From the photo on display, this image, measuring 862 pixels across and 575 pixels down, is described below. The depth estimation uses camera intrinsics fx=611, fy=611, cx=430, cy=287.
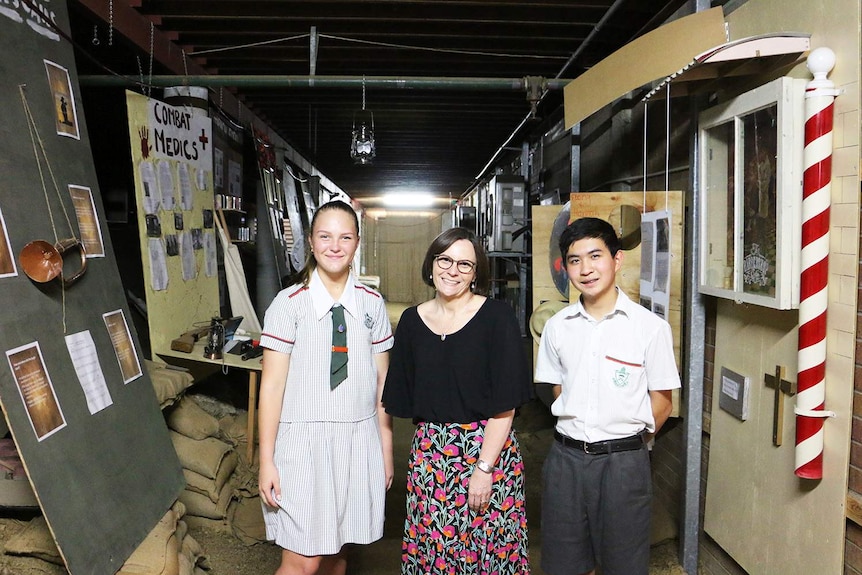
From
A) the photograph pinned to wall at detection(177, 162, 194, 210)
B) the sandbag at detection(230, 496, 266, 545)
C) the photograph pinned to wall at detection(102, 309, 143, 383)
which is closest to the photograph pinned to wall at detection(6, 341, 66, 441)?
the photograph pinned to wall at detection(102, 309, 143, 383)

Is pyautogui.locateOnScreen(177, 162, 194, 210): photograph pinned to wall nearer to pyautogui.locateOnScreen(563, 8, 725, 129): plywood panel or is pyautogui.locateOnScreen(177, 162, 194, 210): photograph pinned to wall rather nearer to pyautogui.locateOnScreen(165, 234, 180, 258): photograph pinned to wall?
pyautogui.locateOnScreen(165, 234, 180, 258): photograph pinned to wall

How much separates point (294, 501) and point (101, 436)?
0.96 m

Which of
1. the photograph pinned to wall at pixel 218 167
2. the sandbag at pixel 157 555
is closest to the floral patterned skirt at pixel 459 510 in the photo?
the sandbag at pixel 157 555

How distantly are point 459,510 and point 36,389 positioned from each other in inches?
57.8

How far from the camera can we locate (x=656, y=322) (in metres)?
1.96

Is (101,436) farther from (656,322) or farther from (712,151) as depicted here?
(712,151)

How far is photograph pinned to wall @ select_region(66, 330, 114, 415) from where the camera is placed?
2348 millimetres

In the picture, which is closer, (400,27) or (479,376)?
(479,376)

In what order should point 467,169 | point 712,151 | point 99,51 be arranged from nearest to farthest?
point 712,151, point 99,51, point 467,169

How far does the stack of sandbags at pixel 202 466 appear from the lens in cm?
323

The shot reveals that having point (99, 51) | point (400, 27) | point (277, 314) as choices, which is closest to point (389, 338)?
point (277, 314)

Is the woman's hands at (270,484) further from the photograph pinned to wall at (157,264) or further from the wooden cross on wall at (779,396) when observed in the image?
the photograph pinned to wall at (157,264)

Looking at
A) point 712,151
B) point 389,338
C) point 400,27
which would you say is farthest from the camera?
point 400,27

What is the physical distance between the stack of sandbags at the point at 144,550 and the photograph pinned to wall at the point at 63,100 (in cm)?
160
